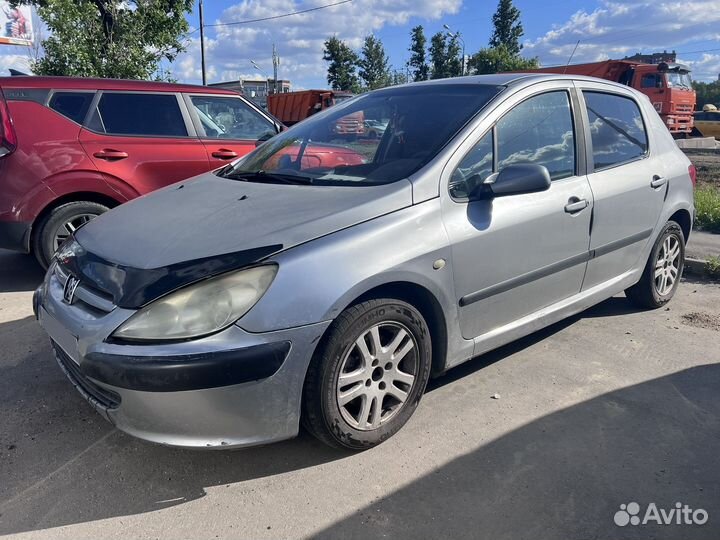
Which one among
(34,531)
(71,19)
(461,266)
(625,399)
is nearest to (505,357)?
(625,399)

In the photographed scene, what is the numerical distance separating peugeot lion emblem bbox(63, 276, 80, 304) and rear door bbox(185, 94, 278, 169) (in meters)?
3.26

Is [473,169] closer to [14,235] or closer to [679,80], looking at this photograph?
[14,235]

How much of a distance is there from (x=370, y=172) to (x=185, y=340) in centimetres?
132

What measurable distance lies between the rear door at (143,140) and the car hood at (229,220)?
2.22 m

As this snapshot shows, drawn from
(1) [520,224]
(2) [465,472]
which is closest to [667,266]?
(1) [520,224]

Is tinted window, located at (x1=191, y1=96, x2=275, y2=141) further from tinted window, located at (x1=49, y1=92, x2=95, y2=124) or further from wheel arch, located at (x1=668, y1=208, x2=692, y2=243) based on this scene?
wheel arch, located at (x1=668, y1=208, x2=692, y2=243)

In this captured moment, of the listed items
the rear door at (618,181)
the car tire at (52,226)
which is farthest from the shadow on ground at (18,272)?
the rear door at (618,181)

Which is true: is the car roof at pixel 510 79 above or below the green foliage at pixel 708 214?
above

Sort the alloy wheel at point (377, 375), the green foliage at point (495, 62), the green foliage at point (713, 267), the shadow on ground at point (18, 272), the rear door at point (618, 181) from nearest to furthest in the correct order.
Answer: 1. the alloy wheel at point (377, 375)
2. the rear door at point (618, 181)
3. the shadow on ground at point (18, 272)
4. the green foliage at point (713, 267)
5. the green foliage at point (495, 62)

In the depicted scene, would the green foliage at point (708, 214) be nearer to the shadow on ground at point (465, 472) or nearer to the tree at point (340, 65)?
the shadow on ground at point (465, 472)

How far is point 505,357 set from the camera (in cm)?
368

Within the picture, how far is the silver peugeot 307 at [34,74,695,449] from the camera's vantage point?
225cm

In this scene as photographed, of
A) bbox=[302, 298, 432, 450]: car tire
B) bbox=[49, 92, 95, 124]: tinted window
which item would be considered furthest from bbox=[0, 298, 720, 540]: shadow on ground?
bbox=[49, 92, 95, 124]: tinted window

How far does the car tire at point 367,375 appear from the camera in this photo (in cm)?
243
